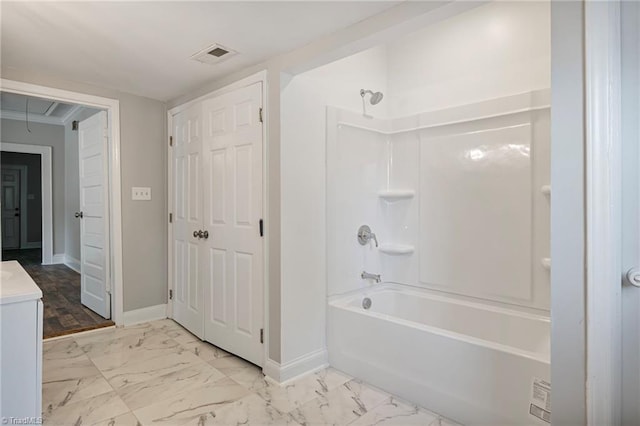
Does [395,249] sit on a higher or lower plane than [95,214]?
lower

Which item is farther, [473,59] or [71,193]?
[71,193]

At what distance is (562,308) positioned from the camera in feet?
3.99

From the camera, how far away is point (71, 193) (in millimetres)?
6016

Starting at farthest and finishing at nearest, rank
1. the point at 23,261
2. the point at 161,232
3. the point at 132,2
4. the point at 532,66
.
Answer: the point at 23,261, the point at 161,232, the point at 532,66, the point at 132,2

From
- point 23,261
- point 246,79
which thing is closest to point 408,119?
point 246,79

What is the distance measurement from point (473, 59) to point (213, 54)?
1.80 meters

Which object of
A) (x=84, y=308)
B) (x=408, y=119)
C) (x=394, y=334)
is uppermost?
(x=408, y=119)

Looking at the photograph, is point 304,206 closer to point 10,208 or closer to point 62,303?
point 62,303

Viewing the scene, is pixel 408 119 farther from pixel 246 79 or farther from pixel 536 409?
pixel 536 409

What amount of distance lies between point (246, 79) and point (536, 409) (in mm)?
2504

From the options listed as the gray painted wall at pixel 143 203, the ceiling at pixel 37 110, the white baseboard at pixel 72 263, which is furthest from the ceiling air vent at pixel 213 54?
the white baseboard at pixel 72 263

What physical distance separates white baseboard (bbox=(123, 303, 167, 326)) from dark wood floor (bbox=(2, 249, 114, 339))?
14cm

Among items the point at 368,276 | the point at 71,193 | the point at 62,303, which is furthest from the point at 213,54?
the point at 71,193

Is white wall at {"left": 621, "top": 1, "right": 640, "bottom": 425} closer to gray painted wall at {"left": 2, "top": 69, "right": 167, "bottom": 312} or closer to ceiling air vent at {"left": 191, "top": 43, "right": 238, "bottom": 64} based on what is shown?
ceiling air vent at {"left": 191, "top": 43, "right": 238, "bottom": 64}
